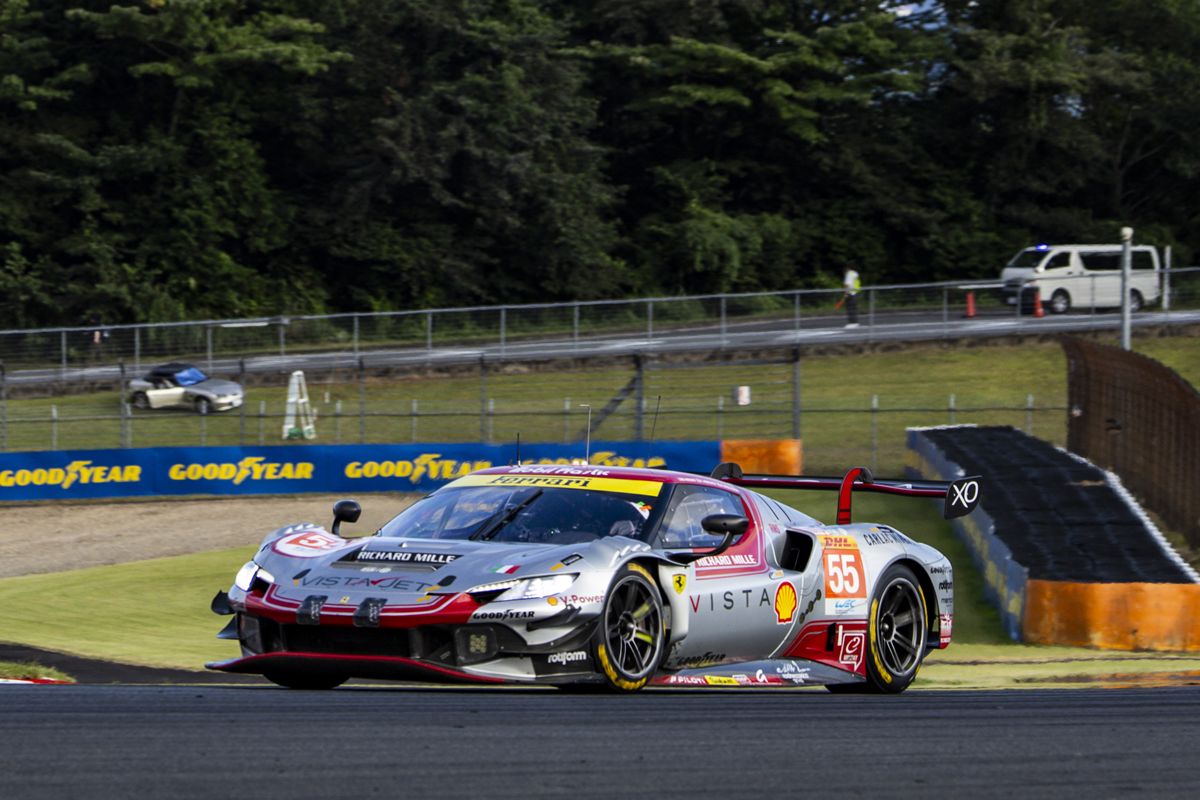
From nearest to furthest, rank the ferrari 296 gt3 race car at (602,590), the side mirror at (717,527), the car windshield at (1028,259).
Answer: the ferrari 296 gt3 race car at (602,590) → the side mirror at (717,527) → the car windshield at (1028,259)

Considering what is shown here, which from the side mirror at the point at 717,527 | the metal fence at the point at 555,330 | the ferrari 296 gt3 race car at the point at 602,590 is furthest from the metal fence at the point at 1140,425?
the metal fence at the point at 555,330

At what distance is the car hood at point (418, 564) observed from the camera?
7922 millimetres

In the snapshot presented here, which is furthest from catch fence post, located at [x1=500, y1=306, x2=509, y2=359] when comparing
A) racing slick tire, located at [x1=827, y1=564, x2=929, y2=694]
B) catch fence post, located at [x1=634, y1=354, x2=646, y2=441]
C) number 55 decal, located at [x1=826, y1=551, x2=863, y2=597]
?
number 55 decal, located at [x1=826, y1=551, x2=863, y2=597]

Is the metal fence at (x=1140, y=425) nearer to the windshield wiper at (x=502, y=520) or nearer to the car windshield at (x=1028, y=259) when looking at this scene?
the windshield wiper at (x=502, y=520)

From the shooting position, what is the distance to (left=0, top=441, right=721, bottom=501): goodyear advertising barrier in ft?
105

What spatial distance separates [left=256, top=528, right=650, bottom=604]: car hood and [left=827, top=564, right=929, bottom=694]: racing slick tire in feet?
6.26

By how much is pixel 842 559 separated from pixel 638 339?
35.7 m

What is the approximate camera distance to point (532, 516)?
8875 millimetres

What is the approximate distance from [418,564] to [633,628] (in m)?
1.12

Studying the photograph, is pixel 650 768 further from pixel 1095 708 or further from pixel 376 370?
pixel 376 370

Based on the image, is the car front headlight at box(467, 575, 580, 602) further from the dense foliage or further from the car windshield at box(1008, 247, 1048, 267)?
the dense foliage

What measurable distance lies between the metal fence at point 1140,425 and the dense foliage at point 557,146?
34.0m

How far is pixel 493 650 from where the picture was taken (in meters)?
7.80

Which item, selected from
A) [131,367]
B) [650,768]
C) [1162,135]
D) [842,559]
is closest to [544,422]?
[131,367]
